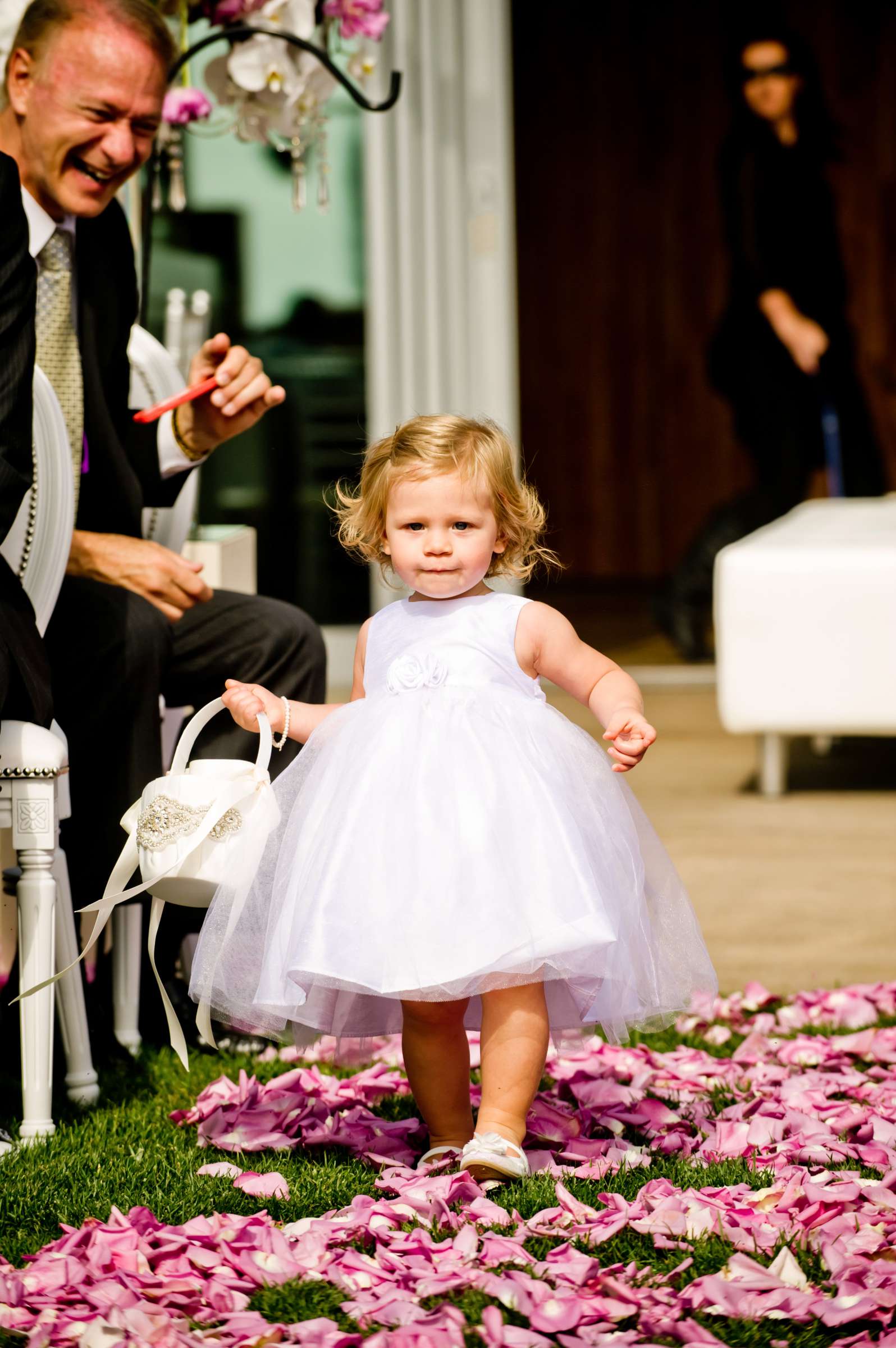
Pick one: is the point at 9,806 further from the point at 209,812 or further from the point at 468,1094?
the point at 468,1094

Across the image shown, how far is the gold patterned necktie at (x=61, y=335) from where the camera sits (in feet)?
8.79

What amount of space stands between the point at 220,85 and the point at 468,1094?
6.53 ft

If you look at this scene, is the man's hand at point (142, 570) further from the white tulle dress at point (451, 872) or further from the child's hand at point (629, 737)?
the child's hand at point (629, 737)

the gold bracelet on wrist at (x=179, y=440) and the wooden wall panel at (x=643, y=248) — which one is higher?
the wooden wall panel at (x=643, y=248)

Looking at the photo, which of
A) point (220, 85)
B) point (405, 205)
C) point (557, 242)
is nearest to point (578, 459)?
point (557, 242)

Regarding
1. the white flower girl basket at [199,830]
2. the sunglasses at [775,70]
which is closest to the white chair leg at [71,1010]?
the white flower girl basket at [199,830]

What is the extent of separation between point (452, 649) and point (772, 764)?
2.60m

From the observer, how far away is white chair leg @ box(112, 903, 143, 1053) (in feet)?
8.48

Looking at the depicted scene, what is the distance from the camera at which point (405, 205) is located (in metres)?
6.14

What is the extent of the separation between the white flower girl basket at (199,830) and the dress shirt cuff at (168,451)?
0.91 metres

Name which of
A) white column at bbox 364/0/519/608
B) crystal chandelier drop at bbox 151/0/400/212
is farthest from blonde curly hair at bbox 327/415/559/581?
white column at bbox 364/0/519/608

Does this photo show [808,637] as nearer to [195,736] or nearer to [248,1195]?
[195,736]

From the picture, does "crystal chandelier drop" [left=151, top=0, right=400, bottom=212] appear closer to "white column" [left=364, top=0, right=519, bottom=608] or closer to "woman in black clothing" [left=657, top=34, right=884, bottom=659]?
"white column" [left=364, top=0, right=519, bottom=608]

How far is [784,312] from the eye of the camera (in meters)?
6.45
